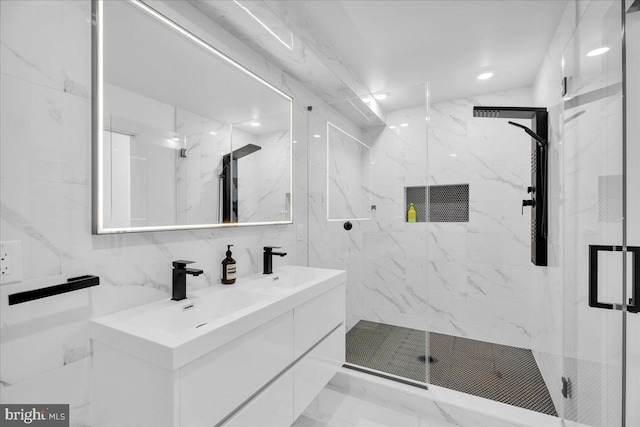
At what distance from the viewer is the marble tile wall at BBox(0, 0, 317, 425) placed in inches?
34.7

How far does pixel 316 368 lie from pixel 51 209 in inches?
55.7

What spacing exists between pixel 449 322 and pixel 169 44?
3276 mm

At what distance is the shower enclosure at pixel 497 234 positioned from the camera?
104 cm

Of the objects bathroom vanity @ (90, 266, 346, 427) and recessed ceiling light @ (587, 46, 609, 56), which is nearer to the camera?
bathroom vanity @ (90, 266, 346, 427)

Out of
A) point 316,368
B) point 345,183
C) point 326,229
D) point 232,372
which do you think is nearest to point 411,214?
point 345,183

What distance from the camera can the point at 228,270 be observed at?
5.23 feet

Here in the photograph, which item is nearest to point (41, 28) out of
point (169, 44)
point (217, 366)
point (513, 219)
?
point (169, 44)

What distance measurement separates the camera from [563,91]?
1615 mm

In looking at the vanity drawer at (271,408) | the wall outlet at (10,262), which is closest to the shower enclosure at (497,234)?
the vanity drawer at (271,408)

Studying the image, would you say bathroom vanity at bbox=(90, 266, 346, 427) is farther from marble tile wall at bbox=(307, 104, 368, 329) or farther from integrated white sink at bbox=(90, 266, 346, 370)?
marble tile wall at bbox=(307, 104, 368, 329)

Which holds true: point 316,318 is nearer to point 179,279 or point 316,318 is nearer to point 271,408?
point 271,408

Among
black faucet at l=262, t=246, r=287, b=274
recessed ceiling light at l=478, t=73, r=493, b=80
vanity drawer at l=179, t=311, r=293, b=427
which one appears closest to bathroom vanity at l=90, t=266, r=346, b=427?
vanity drawer at l=179, t=311, r=293, b=427

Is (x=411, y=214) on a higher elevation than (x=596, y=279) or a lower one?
higher

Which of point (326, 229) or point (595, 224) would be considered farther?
point (326, 229)
